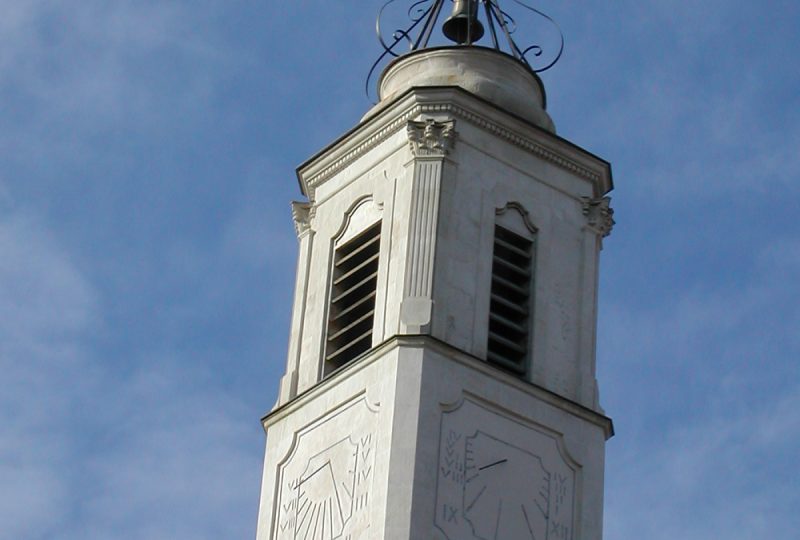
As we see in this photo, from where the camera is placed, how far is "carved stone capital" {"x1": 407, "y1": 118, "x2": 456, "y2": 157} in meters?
48.4

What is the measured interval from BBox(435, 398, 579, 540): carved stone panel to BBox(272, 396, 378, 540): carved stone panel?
1.25 meters

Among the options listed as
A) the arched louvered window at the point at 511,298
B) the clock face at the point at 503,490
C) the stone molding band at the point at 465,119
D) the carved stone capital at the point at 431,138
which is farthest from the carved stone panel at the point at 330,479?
the stone molding band at the point at 465,119

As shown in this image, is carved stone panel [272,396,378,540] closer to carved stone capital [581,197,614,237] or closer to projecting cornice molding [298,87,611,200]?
projecting cornice molding [298,87,611,200]

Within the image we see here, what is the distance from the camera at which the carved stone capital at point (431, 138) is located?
48438 mm

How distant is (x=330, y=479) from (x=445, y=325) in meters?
3.17

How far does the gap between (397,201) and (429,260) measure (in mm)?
1645

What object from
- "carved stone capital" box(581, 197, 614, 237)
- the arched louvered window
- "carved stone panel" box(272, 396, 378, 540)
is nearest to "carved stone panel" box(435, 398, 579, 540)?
"carved stone panel" box(272, 396, 378, 540)

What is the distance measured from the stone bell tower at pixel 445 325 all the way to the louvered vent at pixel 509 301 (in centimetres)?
4

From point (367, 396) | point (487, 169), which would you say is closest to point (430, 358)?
point (367, 396)

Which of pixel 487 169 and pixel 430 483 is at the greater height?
pixel 487 169

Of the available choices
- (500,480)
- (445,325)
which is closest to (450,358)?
(445,325)

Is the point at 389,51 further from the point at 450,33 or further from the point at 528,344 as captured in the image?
the point at 528,344

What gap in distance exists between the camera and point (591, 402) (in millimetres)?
47656

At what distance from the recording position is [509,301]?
47.9 meters
